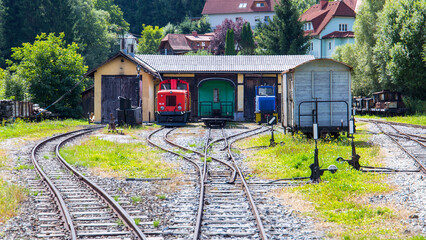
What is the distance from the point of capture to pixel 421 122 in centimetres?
2938

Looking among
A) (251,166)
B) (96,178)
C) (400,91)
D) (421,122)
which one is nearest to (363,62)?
(400,91)

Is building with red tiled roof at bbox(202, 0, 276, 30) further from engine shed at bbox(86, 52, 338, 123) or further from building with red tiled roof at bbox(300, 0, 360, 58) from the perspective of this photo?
engine shed at bbox(86, 52, 338, 123)

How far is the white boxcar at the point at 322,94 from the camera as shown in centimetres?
1781

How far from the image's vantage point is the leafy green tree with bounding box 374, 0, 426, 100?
3647 centimetres

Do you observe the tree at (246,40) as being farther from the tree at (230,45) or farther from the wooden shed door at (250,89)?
the wooden shed door at (250,89)

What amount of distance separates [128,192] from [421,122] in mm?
24218

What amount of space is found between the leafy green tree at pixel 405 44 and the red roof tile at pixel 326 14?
37458 mm

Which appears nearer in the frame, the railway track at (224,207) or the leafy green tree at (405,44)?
the railway track at (224,207)

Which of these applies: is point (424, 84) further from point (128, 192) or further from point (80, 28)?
point (80, 28)

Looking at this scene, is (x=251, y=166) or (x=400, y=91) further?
(x=400, y=91)

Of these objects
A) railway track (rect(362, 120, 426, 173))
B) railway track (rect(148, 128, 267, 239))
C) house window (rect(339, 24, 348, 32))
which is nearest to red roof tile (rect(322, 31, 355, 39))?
house window (rect(339, 24, 348, 32))

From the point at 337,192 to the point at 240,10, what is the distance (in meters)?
103

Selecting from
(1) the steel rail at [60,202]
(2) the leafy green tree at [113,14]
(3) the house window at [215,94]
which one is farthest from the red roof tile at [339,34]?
(1) the steel rail at [60,202]

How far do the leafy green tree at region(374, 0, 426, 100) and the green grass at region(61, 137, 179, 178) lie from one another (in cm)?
2625
